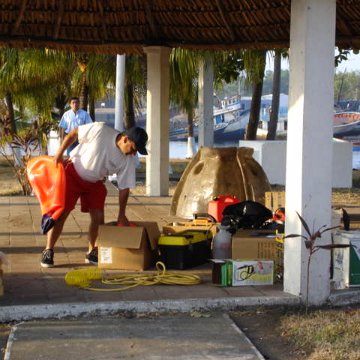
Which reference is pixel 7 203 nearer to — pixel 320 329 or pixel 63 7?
pixel 63 7

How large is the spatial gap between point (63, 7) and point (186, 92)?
9786 mm

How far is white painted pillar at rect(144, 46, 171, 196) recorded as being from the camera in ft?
42.9

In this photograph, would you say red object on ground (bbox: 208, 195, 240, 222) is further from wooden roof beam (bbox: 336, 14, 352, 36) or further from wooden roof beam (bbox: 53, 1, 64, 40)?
wooden roof beam (bbox: 53, 1, 64, 40)

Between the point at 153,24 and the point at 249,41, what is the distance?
56.3 inches

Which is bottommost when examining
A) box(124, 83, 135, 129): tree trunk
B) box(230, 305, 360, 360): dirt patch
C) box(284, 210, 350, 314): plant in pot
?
box(230, 305, 360, 360): dirt patch

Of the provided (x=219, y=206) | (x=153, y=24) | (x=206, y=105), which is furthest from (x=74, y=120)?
(x=219, y=206)

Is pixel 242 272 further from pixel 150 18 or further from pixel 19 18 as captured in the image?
pixel 150 18

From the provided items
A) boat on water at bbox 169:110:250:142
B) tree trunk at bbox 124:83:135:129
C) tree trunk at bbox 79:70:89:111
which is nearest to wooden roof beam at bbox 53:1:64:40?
tree trunk at bbox 79:70:89:111

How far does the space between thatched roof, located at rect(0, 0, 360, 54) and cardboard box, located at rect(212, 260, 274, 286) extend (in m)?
3.83

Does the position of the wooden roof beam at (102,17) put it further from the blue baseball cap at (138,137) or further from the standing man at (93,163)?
the blue baseball cap at (138,137)

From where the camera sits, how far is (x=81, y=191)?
7973 mm

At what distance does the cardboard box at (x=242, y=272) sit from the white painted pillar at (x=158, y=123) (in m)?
6.09

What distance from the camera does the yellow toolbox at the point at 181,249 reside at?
7814 millimetres

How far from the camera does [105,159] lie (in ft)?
25.4
